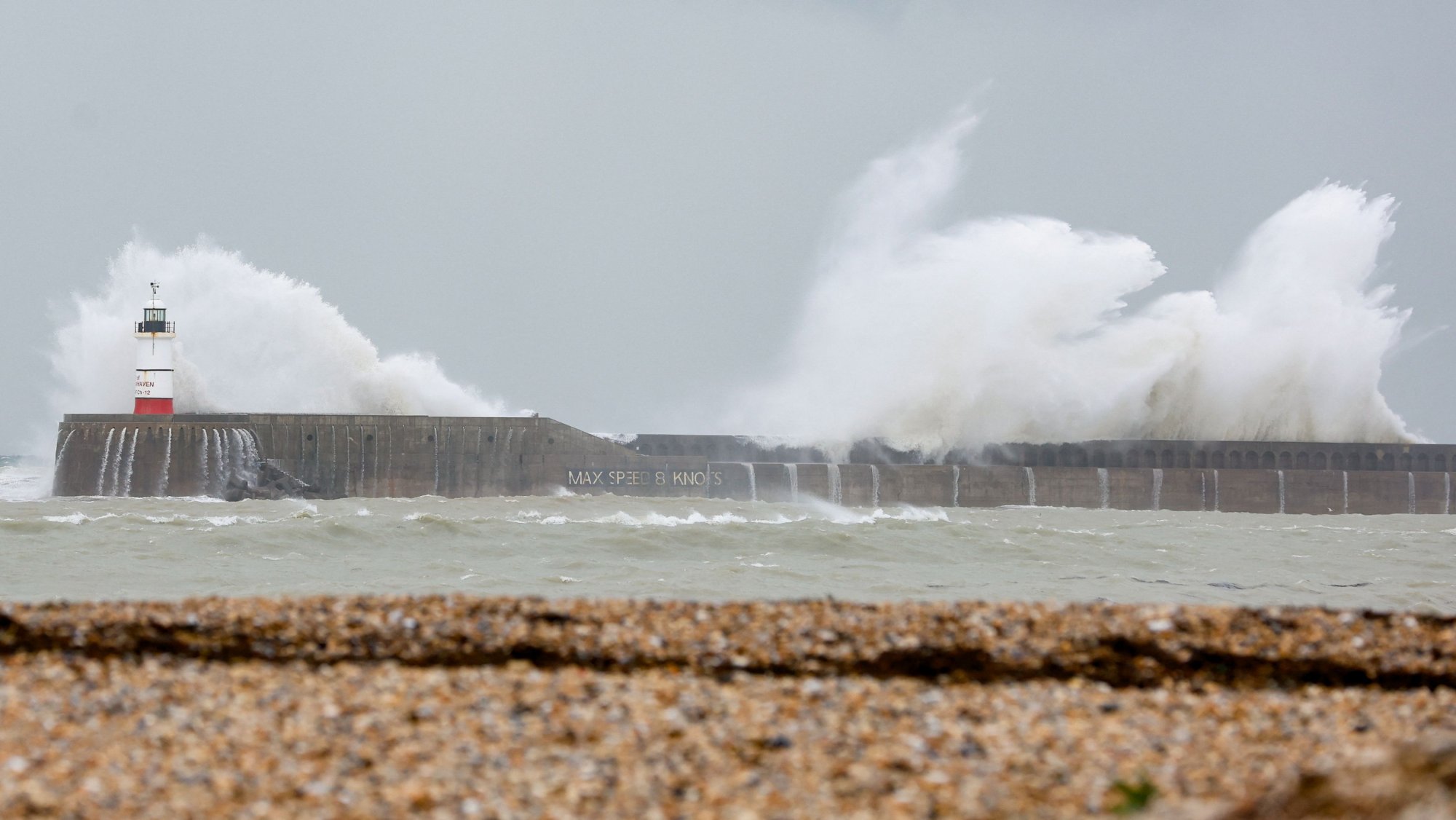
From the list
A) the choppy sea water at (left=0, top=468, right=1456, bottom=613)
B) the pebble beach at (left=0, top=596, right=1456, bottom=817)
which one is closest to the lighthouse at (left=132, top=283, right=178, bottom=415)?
the choppy sea water at (left=0, top=468, right=1456, bottom=613)

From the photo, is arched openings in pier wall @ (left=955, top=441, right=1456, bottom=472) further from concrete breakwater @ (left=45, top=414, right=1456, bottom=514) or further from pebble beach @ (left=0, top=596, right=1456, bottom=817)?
pebble beach @ (left=0, top=596, right=1456, bottom=817)

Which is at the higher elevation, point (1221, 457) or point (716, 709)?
point (1221, 457)

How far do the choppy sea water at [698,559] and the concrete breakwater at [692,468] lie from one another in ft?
20.4

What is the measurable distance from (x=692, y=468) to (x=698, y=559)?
1606 centimetres

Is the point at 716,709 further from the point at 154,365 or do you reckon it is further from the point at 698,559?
the point at 154,365

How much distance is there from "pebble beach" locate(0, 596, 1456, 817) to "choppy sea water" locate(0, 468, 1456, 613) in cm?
348

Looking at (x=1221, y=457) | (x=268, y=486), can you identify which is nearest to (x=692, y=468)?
(x=268, y=486)

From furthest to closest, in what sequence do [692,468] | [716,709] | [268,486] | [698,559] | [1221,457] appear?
[1221,457]
[692,468]
[268,486]
[698,559]
[716,709]

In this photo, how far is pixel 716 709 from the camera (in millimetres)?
4258

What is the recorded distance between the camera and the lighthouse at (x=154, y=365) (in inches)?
1047

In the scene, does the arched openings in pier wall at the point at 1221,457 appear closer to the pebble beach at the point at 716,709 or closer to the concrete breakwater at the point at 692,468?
the concrete breakwater at the point at 692,468

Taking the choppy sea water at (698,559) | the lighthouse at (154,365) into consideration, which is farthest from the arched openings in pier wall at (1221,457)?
the lighthouse at (154,365)

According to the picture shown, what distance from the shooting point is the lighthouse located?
26.6 metres

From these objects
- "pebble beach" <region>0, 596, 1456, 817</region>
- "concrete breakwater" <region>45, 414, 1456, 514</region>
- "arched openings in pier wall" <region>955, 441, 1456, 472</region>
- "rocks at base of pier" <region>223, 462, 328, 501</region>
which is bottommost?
"pebble beach" <region>0, 596, 1456, 817</region>
